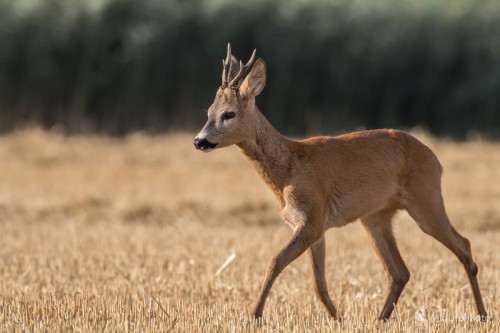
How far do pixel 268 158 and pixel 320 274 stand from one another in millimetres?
1168

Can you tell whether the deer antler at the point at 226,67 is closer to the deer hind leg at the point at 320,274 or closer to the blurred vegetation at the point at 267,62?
the deer hind leg at the point at 320,274

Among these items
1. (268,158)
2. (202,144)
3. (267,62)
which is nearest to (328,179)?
(268,158)

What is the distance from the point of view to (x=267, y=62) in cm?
2405

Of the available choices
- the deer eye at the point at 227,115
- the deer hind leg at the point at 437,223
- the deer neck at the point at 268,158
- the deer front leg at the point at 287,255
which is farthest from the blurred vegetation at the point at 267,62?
the deer front leg at the point at 287,255

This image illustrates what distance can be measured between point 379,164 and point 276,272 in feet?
5.09

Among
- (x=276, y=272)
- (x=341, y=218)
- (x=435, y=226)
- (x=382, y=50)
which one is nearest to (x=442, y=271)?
(x=435, y=226)

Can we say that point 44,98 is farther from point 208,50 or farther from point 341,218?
point 341,218

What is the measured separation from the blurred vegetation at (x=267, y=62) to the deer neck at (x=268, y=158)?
16.2 m

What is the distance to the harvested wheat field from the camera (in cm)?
595

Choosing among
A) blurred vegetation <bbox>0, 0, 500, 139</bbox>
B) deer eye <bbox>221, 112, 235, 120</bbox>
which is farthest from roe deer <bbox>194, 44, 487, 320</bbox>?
blurred vegetation <bbox>0, 0, 500, 139</bbox>

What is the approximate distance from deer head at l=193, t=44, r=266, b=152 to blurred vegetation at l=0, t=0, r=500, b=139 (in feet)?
53.3

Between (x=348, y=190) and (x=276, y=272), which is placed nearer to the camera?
(x=276, y=272)

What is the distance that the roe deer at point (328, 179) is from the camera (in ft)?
20.4

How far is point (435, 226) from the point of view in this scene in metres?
6.94
